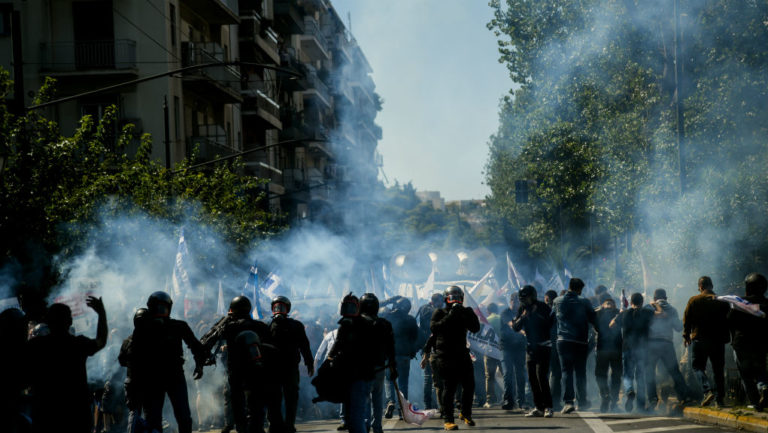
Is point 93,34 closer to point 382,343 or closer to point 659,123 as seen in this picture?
point 659,123

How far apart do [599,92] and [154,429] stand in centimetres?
1885

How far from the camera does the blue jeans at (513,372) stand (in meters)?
14.7

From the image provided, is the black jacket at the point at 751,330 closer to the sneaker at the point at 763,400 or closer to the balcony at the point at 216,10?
the sneaker at the point at 763,400

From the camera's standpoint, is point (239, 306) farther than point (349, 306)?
Yes

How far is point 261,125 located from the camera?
46250 mm

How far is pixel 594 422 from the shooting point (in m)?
12.1

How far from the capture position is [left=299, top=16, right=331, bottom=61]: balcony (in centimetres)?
5759

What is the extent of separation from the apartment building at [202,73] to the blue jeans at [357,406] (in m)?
6.60

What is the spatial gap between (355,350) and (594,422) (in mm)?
3912

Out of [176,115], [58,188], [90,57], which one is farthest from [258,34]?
[58,188]

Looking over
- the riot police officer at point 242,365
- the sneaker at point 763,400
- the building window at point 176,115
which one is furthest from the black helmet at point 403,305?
the building window at point 176,115

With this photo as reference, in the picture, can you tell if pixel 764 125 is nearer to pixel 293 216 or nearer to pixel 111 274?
pixel 111 274

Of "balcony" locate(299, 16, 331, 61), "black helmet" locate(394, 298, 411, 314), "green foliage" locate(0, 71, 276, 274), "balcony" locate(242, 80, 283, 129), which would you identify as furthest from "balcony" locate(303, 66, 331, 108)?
"black helmet" locate(394, 298, 411, 314)

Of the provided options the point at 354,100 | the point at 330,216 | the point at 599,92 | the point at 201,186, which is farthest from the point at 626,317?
the point at 354,100
